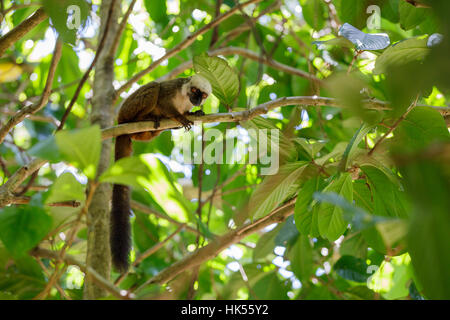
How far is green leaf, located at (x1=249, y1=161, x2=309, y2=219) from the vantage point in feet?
7.21

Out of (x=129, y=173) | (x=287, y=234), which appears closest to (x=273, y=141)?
(x=287, y=234)

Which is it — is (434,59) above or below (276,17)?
below

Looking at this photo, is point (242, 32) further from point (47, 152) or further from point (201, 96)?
point (47, 152)

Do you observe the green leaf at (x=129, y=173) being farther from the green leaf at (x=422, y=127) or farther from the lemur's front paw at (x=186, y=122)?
the lemur's front paw at (x=186, y=122)

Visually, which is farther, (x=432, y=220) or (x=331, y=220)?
(x=331, y=220)

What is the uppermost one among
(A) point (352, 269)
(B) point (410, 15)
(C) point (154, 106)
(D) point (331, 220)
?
(C) point (154, 106)

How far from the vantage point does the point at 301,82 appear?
4207mm

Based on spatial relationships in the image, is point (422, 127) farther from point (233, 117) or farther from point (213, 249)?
point (213, 249)

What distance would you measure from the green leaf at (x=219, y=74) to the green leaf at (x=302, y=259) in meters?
1.04

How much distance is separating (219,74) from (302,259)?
50.8 inches

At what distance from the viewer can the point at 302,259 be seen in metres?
2.84

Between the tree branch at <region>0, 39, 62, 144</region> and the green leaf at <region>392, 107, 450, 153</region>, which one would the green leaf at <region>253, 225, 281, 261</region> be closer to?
the green leaf at <region>392, 107, 450, 153</region>
